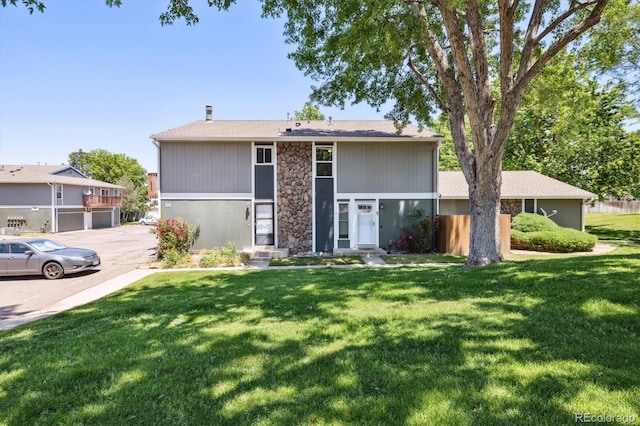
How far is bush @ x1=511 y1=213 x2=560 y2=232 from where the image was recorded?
53.8 ft

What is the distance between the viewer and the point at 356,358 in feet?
12.0

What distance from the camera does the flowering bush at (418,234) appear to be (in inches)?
603

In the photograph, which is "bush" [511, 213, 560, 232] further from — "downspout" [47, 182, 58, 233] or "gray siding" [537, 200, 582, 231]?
"downspout" [47, 182, 58, 233]

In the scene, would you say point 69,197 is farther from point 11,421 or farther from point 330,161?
point 11,421

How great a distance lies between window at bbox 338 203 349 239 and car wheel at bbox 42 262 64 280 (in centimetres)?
1052

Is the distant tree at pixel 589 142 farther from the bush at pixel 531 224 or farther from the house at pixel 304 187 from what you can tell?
the house at pixel 304 187

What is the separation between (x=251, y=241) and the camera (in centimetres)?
1557

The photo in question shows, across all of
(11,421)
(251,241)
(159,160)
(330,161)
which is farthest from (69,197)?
(11,421)

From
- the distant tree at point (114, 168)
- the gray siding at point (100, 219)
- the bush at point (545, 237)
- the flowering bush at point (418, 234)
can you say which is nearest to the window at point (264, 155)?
the flowering bush at point (418, 234)

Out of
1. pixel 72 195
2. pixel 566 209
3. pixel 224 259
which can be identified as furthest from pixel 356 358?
pixel 72 195

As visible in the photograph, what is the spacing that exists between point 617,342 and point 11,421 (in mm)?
5702

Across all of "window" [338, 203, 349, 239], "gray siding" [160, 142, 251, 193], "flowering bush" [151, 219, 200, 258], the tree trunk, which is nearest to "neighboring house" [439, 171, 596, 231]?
"window" [338, 203, 349, 239]

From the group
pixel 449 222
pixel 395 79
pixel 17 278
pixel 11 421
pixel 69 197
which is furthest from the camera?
pixel 69 197

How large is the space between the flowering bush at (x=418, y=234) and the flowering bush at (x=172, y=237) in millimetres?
9067
